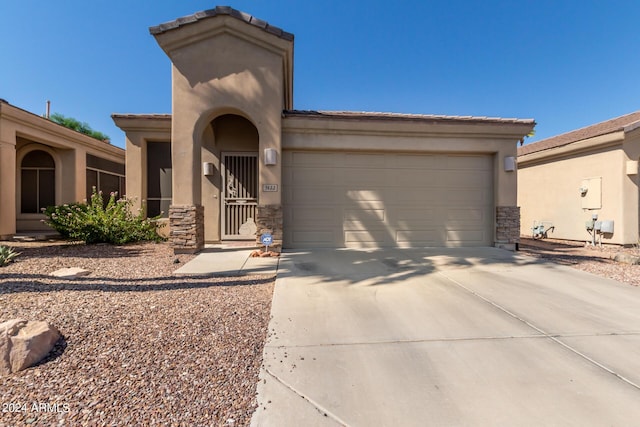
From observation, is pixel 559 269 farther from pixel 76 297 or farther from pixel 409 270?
pixel 76 297

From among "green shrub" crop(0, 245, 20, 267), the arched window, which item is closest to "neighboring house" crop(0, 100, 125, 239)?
the arched window

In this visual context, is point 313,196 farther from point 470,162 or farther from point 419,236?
point 470,162

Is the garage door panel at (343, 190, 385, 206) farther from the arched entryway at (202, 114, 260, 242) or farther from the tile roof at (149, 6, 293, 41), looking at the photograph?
the tile roof at (149, 6, 293, 41)

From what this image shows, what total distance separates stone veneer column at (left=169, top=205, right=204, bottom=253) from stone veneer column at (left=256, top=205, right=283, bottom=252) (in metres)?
1.44

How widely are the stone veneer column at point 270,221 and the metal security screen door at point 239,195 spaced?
1830 mm

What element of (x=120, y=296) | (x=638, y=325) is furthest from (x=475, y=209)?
(x=120, y=296)

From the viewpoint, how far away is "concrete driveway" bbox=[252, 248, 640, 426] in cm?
199

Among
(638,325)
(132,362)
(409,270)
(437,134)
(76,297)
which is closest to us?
(132,362)

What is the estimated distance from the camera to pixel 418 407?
6.63 ft

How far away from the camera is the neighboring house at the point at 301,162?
21.7ft

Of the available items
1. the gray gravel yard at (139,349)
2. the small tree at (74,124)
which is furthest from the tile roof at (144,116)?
the small tree at (74,124)

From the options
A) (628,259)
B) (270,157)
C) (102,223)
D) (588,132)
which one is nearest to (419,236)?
(628,259)

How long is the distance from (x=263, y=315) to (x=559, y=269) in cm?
571

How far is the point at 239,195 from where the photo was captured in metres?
8.45
